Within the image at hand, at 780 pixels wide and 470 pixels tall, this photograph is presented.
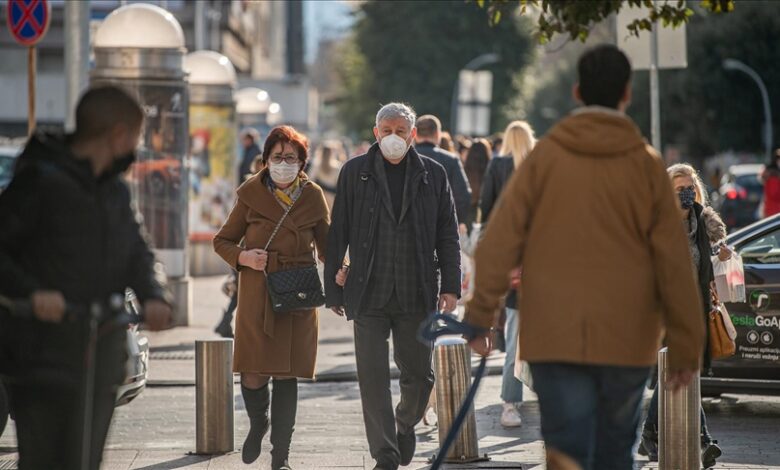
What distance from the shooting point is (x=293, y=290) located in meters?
8.23

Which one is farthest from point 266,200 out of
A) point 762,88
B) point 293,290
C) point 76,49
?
point 762,88

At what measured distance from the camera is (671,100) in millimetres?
59531

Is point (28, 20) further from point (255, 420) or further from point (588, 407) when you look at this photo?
point (588, 407)

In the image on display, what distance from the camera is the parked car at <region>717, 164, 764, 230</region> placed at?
32188mm

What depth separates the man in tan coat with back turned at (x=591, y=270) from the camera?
17.0 feet

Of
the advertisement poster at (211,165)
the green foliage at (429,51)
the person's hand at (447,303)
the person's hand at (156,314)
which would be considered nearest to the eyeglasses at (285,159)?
the person's hand at (447,303)

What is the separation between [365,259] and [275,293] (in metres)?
0.51

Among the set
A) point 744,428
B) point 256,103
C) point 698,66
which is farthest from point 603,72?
point 698,66

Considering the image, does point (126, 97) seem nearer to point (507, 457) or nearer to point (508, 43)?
point (507, 457)

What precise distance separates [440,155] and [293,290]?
4.35m

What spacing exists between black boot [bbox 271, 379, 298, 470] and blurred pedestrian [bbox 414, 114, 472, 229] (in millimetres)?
3894

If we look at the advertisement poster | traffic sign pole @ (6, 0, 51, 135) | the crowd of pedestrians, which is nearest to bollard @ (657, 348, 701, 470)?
the crowd of pedestrians

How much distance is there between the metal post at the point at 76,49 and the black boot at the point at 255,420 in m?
8.47

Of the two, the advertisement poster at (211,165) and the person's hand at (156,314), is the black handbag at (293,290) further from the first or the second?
the advertisement poster at (211,165)
